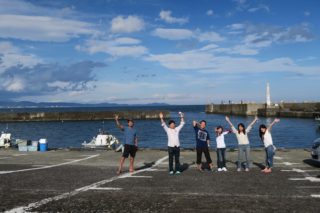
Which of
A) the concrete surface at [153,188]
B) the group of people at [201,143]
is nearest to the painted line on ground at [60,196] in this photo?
the concrete surface at [153,188]

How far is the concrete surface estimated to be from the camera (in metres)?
9.88

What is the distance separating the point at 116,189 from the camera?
12.2 m

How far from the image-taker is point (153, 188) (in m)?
12.4

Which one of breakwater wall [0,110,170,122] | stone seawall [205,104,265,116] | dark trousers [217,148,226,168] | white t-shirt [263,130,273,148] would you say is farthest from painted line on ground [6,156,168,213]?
stone seawall [205,104,265,116]

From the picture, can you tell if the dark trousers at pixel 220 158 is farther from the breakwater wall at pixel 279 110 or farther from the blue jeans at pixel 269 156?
the breakwater wall at pixel 279 110

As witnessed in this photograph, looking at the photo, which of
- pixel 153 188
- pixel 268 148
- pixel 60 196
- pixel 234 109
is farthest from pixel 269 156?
pixel 234 109

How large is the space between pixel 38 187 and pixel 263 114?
105944 millimetres

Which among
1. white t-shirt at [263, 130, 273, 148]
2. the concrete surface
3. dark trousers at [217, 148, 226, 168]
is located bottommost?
the concrete surface

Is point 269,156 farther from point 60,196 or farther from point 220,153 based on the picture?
point 60,196

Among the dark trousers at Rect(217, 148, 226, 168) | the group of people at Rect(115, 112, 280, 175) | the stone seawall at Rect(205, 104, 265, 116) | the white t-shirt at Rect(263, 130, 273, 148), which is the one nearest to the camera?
the group of people at Rect(115, 112, 280, 175)

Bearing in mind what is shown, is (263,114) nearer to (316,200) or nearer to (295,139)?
(295,139)

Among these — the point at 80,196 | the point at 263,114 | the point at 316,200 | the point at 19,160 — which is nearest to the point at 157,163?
the point at 19,160

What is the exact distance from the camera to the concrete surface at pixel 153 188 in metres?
9.88

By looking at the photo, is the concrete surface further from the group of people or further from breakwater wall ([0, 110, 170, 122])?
breakwater wall ([0, 110, 170, 122])
